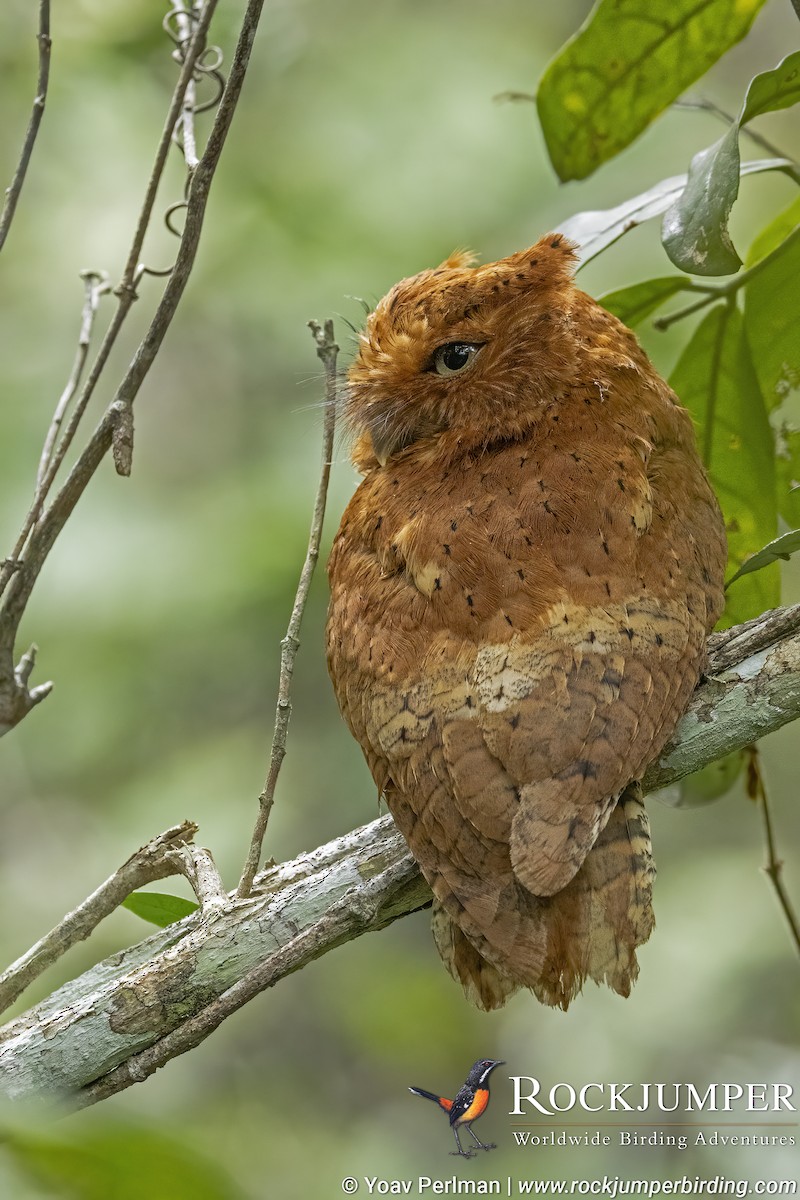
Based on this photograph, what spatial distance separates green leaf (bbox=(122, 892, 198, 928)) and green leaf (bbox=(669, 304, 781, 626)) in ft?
3.54

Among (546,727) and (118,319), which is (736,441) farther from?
(118,319)

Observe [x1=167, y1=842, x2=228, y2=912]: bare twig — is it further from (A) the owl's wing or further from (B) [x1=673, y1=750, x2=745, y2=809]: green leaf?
(B) [x1=673, y1=750, x2=745, y2=809]: green leaf

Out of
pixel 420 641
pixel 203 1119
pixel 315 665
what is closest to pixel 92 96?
pixel 315 665

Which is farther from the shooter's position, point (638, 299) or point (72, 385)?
point (638, 299)

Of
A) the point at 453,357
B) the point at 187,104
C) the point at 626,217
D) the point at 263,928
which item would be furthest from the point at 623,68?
the point at 263,928

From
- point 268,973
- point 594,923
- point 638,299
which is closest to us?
point 268,973

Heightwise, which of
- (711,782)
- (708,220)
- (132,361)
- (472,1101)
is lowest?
(472,1101)

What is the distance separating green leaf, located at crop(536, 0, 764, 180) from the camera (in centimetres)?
195

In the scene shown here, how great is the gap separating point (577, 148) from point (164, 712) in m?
2.11

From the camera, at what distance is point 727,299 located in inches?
79.0

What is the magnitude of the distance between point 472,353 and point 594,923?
0.89 metres

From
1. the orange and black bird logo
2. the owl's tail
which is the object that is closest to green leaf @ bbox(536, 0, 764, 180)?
the owl's tail

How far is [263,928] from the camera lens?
1490 millimetres

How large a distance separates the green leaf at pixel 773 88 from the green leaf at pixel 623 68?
226 mm
